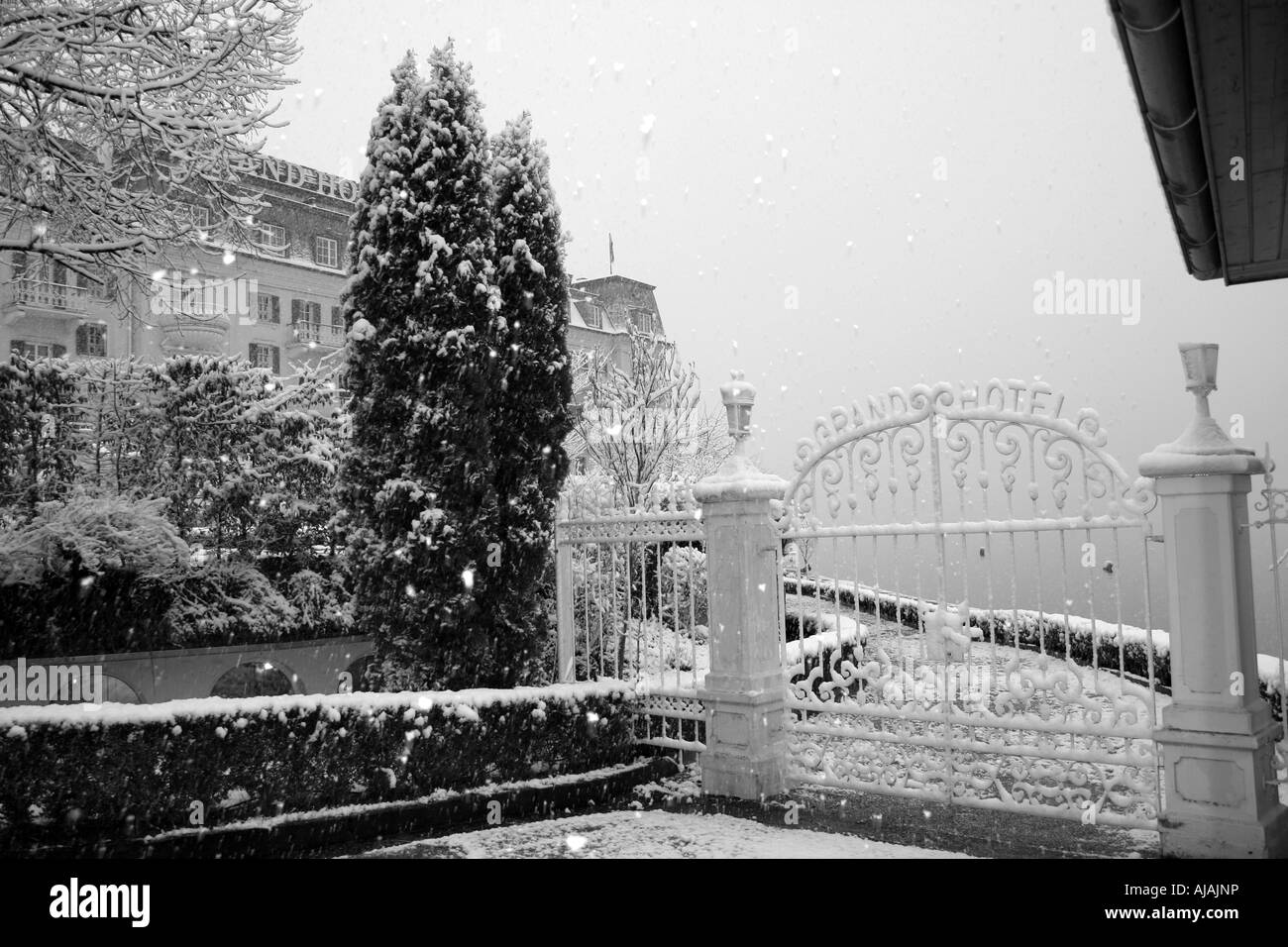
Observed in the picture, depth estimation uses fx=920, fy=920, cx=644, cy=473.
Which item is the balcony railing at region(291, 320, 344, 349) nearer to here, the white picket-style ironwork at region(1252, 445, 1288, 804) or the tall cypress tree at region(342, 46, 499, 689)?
the tall cypress tree at region(342, 46, 499, 689)

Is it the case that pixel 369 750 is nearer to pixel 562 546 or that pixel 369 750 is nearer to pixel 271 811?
pixel 271 811

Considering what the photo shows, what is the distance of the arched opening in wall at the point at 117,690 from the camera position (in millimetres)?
10727

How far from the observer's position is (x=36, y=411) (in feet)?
36.6

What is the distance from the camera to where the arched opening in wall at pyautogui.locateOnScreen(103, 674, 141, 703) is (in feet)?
35.2

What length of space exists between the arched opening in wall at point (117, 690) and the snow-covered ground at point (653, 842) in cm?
654

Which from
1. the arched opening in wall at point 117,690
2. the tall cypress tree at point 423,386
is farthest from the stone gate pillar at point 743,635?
the arched opening in wall at point 117,690

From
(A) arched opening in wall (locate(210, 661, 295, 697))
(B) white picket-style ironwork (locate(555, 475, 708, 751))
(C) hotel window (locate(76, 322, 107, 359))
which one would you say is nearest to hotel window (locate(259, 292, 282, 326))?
(C) hotel window (locate(76, 322, 107, 359))

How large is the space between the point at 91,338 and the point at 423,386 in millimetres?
19514

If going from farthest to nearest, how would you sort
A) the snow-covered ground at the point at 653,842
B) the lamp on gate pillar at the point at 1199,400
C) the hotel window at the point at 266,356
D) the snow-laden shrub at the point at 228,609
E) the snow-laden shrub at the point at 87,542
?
the hotel window at the point at 266,356
the snow-laden shrub at the point at 228,609
the snow-laden shrub at the point at 87,542
the snow-covered ground at the point at 653,842
the lamp on gate pillar at the point at 1199,400

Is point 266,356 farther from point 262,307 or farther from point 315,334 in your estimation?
point 315,334

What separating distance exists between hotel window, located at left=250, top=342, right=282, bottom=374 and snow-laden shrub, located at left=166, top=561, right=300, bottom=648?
53.7ft

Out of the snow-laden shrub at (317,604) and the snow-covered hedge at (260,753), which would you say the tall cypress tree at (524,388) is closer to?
the snow-covered hedge at (260,753)

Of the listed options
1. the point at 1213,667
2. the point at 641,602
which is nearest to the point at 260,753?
the point at 641,602

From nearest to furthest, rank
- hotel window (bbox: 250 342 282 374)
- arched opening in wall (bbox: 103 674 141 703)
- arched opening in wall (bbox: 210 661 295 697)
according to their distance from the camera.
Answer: arched opening in wall (bbox: 103 674 141 703)
arched opening in wall (bbox: 210 661 295 697)
hotel window (bbox: 250 342 282 374)
